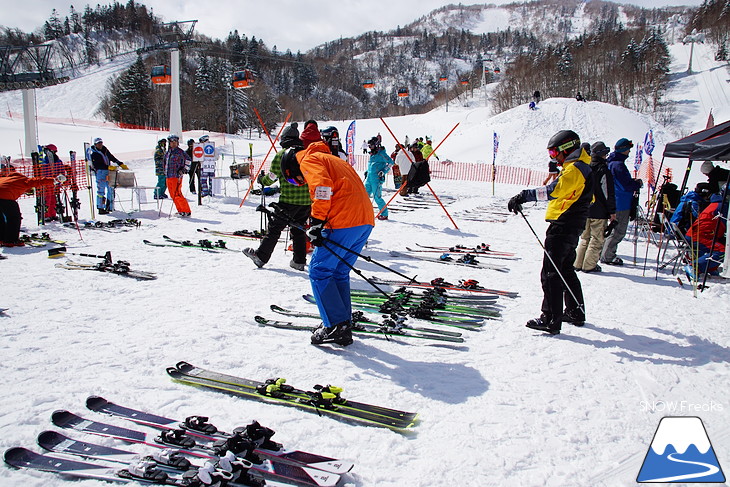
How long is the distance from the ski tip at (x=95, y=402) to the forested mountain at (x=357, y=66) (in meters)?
24.3

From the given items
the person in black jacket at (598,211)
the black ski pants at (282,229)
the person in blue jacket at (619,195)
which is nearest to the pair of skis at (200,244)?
the black ski pants at (282,229)

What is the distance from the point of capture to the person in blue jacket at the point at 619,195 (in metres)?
6.96

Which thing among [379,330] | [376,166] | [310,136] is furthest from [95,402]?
[376,166]

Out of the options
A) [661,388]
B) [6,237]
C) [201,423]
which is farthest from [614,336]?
[6,237]

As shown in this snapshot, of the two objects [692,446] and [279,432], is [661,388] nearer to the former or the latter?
[692,446]

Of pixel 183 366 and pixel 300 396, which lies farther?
pixel 183 366

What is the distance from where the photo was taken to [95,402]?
283 centimetres

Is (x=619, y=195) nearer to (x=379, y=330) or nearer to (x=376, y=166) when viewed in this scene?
(x=379, y=330)

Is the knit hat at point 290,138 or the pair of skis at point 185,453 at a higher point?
the knit hat at point 290,138

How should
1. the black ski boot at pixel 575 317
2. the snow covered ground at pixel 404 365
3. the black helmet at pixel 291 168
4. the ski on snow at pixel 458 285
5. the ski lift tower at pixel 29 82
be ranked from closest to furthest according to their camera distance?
the snow covered ground at pixel 404 365, the black ski boot at pixel 575 317, the black helmet at pixel 291 168, the ski on snow at pixel 458 285, the ski lift tower at pixel 29 82

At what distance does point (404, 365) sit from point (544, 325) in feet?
5.19

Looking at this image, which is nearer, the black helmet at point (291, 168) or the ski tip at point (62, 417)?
the ski tip at point (62, 417)

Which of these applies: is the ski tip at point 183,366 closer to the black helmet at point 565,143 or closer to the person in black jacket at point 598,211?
the black helmet at point 565,143

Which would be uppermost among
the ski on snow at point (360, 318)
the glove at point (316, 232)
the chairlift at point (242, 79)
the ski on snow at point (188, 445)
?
the chairlift at point (242, 79)
